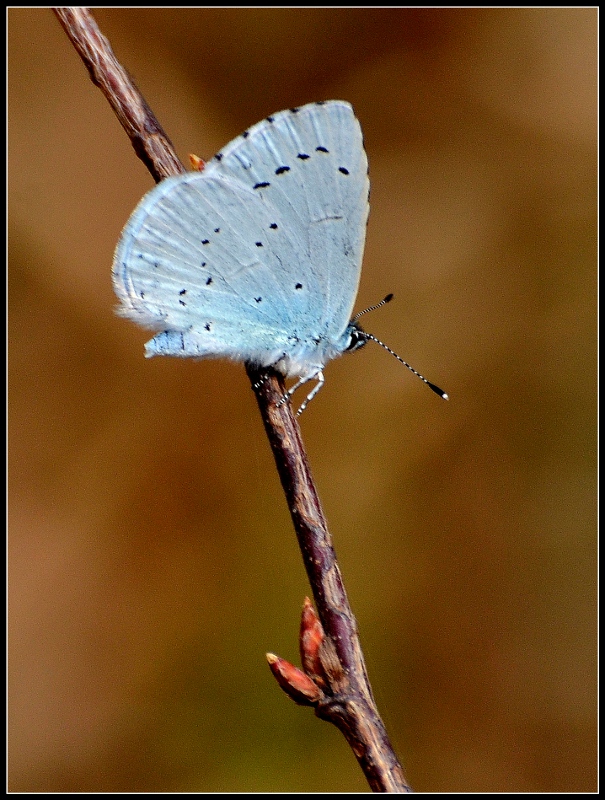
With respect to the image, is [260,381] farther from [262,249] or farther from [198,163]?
[198,163]

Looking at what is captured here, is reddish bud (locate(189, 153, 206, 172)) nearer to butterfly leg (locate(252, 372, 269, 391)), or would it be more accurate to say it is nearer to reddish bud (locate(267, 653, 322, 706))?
butterfly leg (locate(252, 372, 269, 391))

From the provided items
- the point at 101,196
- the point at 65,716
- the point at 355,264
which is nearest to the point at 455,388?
the point at 355,264

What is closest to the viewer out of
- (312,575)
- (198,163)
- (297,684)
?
(297,684)

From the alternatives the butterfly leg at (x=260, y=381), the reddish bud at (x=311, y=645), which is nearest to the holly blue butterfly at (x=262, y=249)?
the butterfly leg at (x=260, y=381)

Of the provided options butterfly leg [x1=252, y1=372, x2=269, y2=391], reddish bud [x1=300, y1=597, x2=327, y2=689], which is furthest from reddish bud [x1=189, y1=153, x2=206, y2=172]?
reddish bud [x1=300, y1=597, x2=327, y2=689]

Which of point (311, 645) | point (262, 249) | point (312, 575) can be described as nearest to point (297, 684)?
point (311, 645)

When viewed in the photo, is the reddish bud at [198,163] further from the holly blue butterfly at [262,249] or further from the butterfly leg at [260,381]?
the butterfly leg at [260,381]
